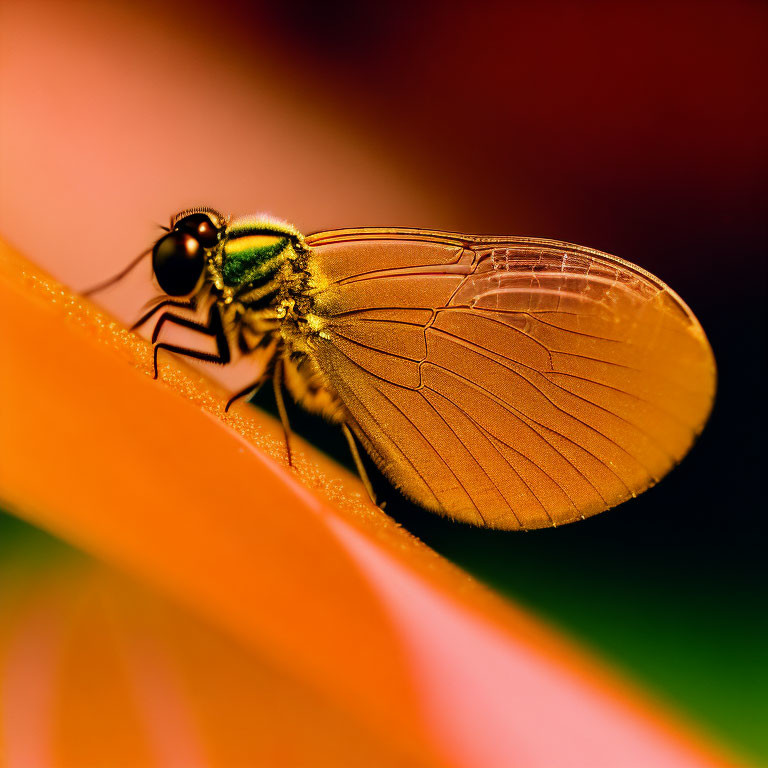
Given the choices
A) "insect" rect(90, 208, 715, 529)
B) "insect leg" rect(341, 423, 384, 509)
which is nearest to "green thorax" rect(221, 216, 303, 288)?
"insect" rect(90, 208, 715, 529)

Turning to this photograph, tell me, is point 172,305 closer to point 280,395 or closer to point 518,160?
point 280,395

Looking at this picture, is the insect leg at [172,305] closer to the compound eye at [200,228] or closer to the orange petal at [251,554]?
the compound eye at [200,228]

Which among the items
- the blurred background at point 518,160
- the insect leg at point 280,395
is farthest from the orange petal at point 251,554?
the blurred background at point 518,160

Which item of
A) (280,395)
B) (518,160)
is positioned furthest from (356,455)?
(518,160)

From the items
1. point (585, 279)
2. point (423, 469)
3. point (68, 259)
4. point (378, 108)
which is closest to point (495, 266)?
point (585, 279)

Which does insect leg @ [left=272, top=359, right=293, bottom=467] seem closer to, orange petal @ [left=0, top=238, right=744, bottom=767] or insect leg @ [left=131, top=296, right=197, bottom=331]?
insect leg @ [left=131, top=296, right=197, bottom=331]

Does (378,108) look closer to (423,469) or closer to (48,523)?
(423,469)
